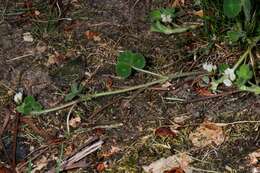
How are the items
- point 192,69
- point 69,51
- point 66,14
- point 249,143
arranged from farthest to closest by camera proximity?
1. point 66,14
2. point 69,51
3. point 192,69
4. point 249,143

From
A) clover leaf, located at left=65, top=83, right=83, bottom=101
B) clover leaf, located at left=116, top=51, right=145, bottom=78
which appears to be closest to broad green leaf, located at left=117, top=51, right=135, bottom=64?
clover leaf, located at left=116, top=51, right=145, bottom=78

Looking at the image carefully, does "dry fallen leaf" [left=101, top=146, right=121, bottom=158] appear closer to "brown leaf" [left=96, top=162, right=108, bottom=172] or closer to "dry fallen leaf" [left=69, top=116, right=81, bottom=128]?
"brown leaf" [left=96, top=162, right=108, bottom=172]

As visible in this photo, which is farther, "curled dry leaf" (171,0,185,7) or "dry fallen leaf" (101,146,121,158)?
"curled dry leaf" (171,0,185,7)

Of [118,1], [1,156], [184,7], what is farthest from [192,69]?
[1,156]

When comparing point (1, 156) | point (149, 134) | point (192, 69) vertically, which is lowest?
point (1, 156)

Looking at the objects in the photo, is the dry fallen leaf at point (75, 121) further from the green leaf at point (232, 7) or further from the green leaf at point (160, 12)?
the green leaf at point (232, 7)

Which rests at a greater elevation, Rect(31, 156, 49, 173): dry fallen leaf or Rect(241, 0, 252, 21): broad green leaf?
Result: Rect(241, 0, 252, 21): broad green leaf

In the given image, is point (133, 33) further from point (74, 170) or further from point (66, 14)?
point (74, 170)
